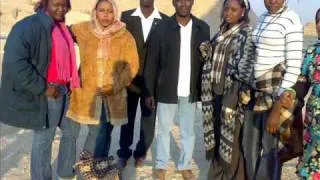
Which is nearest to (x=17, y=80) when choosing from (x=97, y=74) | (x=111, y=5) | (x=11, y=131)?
(x=97, y=74)

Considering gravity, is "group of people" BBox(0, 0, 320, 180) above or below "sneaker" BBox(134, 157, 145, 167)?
above

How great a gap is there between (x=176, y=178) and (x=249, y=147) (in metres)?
1.24

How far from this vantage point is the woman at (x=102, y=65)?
171 inches

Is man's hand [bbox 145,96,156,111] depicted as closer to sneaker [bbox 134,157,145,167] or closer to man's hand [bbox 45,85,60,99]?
sneaker [bbox 134,157,145,167]

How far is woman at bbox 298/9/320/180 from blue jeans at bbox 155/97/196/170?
1418 millimetres

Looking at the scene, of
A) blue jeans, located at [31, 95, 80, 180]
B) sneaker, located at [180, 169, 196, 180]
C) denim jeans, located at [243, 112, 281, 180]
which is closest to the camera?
denim jeans, located at [243, 112, 281, 180]

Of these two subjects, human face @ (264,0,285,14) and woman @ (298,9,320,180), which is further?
human face @ (264,0,285,14)

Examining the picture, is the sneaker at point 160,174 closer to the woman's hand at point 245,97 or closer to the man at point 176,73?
the man at point 176,73

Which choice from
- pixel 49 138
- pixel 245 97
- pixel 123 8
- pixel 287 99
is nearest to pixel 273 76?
pixel 287 99

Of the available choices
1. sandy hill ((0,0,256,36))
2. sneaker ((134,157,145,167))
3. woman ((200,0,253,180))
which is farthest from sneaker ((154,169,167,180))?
sandy hill ((0,0,256,36))

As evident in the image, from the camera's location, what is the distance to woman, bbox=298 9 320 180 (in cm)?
362

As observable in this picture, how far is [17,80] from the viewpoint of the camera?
3.84 metres

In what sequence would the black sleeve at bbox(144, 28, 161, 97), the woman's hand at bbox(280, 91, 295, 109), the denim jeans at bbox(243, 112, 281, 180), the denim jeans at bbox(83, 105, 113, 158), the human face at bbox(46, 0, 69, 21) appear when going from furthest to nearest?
the black sleeve at bbox(144, 28, 161, 97) < the denim jeans at bbox(83, 105, 113, 158) < the human face at bbox(46, 0, 69, 21) < the denim jeans at bbox(243, 112, 281, 180) < the woman's hand at bbox(280, 91, 295, 109)

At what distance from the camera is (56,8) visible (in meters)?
4.07
